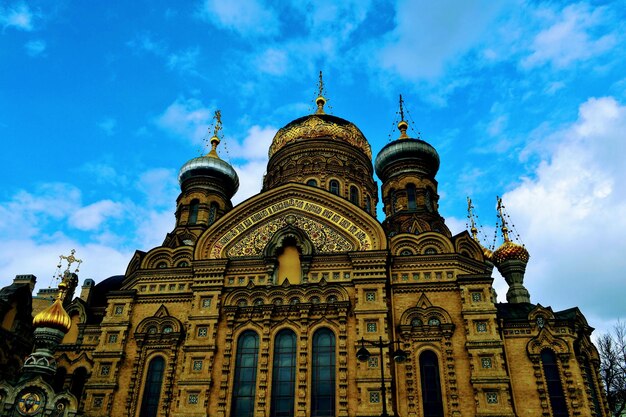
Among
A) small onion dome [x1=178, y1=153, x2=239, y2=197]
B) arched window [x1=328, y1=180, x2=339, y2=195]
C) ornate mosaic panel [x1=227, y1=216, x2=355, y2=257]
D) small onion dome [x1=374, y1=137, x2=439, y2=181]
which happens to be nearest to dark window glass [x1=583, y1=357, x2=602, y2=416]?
ornate mosaic panel [x1=227, y1=216, x2=355, y2=257]

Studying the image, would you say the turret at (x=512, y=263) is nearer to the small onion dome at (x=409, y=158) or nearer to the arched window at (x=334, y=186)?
the small onion dome at (x=409, y=158)

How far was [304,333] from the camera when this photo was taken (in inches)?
600

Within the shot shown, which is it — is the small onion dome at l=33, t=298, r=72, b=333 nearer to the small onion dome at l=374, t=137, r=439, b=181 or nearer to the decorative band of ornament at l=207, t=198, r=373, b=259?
the decorative band of ornament at l=207, t=198, r=373, b=259

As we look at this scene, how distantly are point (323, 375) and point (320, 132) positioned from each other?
1229 cm

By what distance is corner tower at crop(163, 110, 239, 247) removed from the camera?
22062mm

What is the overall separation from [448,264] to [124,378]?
10.1 m

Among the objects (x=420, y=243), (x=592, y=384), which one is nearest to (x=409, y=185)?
(x=420, y=243)

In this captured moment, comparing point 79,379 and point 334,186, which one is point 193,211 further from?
point 79,379

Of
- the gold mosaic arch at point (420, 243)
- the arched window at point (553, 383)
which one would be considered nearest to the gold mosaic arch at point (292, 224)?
the gold mosaic arch at point (420, 243)

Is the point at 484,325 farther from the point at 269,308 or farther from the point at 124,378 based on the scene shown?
the point at 124,378

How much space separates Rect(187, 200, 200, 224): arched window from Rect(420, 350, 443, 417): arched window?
11.4 m

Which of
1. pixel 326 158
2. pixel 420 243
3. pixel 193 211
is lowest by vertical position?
pixel 420 243

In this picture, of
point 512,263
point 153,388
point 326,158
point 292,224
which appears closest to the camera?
point 153,388

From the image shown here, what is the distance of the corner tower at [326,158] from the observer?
74.7 ft
